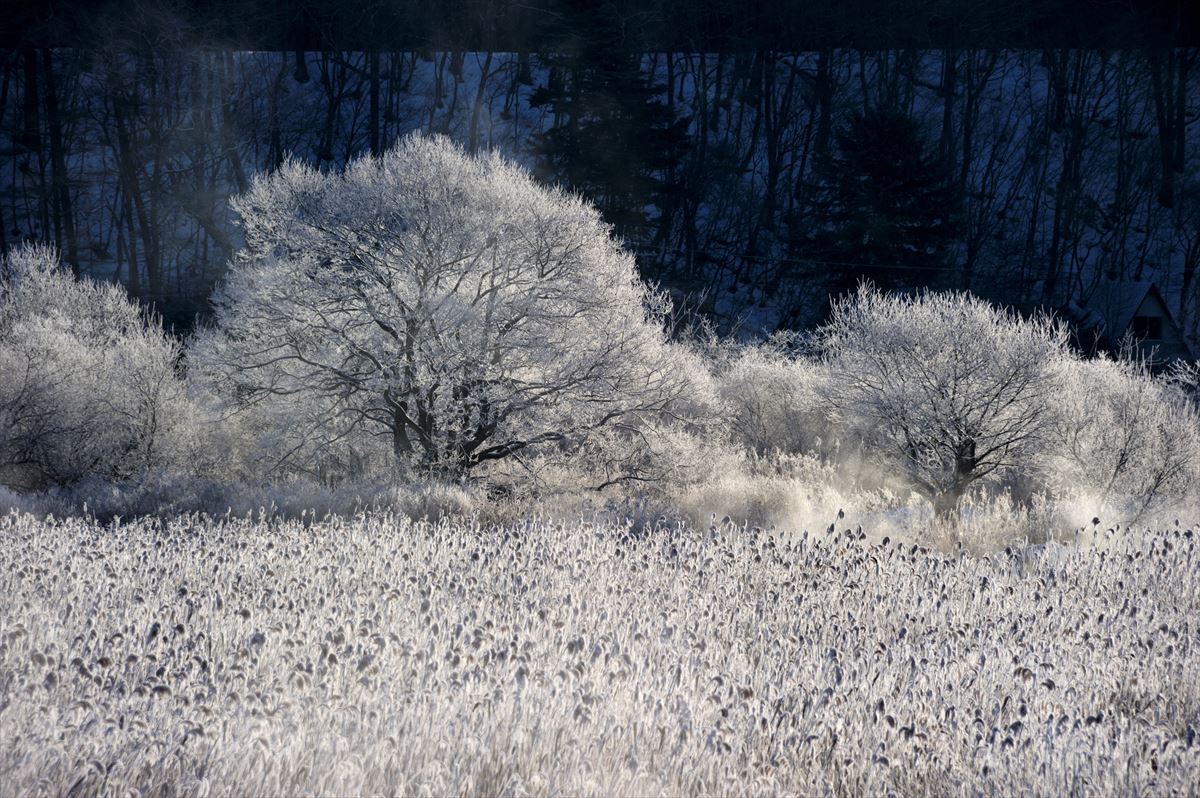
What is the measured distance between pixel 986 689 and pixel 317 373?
12386 mm

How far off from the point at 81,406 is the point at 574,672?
1585 centimetres

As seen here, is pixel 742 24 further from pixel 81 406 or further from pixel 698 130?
pixel 81 406

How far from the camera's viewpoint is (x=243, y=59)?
41.2 metres

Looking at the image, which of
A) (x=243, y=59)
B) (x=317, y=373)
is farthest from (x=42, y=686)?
(x=243, y=59)

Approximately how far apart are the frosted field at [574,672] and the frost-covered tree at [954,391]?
27.3 ft

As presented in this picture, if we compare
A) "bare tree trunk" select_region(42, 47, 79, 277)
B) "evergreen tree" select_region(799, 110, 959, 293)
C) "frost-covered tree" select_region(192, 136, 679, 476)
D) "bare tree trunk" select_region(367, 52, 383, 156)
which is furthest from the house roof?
Result: "bare tree trunk" select_region(42, 47, 79, 277)

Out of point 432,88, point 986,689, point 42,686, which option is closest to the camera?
point 42,686

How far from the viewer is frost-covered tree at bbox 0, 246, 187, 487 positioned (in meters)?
16.5

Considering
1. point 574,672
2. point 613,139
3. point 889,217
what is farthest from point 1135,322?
point 574,672

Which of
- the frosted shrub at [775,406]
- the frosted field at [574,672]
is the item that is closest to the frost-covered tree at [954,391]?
the frosted shrub at [775,406]

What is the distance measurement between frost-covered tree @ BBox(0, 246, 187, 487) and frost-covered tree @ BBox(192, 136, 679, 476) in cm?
324

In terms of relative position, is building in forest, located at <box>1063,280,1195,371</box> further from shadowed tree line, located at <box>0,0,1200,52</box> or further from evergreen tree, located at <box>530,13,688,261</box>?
shadowed tree line, located at <box>0,0,1200,52</box>

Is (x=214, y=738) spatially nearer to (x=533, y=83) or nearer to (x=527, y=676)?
(x=527, y=676)

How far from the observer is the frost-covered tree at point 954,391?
49.9 feet
